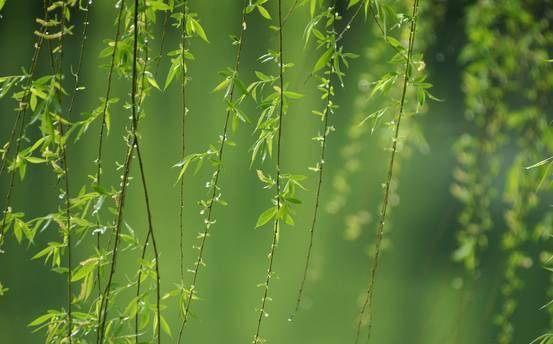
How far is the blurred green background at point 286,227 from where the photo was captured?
285 centimetres

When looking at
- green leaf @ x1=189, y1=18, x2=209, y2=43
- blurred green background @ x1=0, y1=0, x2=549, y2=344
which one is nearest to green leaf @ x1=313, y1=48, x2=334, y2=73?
green leaf @ x1=189, y1=18, x2=209, y2=43

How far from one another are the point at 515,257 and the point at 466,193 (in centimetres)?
24

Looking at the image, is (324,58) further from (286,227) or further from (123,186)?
(286,227)

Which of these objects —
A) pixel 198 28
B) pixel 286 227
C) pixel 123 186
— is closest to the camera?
pixel 123 186

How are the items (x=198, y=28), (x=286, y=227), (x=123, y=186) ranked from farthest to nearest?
(x=286, y=227) → (x=198, y=28) → (x=123, y=186)

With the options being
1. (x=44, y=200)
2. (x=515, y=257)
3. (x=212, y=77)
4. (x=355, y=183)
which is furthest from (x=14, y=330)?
(x=515, y=257)

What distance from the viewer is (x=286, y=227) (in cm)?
296

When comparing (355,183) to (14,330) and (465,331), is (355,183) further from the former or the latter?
(14,330)

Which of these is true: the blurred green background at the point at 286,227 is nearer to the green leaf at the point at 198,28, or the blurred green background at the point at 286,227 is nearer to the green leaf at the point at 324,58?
the green leaf at the point at 198,28

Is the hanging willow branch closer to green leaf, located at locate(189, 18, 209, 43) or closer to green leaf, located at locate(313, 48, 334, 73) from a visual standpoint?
green leaf, located at locate(189, 18, 209, 43)

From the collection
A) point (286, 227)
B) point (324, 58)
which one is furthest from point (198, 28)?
point (286, 227)

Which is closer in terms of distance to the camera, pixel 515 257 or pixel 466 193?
pixel 515 257

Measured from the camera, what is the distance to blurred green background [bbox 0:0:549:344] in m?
2.85

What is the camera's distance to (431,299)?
288 cm
